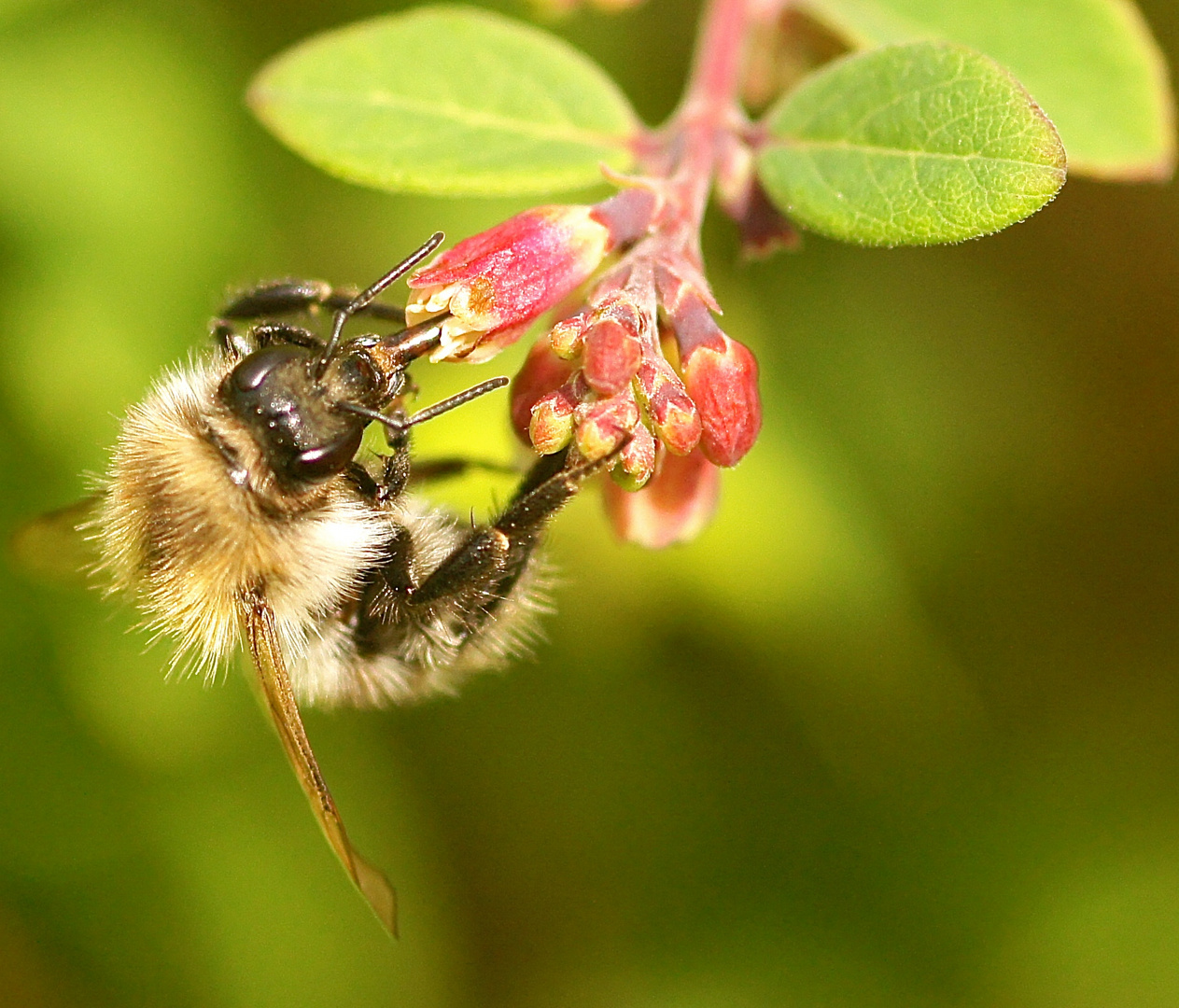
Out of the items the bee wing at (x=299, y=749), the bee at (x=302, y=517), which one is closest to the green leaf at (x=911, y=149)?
the bee at (x=302, y=517)

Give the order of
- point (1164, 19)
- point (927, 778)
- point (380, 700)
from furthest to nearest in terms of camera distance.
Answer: point (927, 778), point (1164, 19), point (380, 700)

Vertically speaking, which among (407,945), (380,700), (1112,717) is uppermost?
(380,700)

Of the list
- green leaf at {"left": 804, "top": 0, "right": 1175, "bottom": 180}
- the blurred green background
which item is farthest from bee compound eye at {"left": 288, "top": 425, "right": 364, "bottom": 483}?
the blurred green background

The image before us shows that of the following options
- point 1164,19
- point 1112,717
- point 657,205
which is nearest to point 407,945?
point 1112,717

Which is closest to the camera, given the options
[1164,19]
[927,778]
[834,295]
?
[1164,19]

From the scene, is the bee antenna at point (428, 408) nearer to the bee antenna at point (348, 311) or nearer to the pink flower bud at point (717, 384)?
the bee antenna at point (348, 311)

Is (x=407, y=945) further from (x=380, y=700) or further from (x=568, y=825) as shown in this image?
(x=380, y=700)

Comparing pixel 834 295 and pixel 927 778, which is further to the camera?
pixel 834 295
